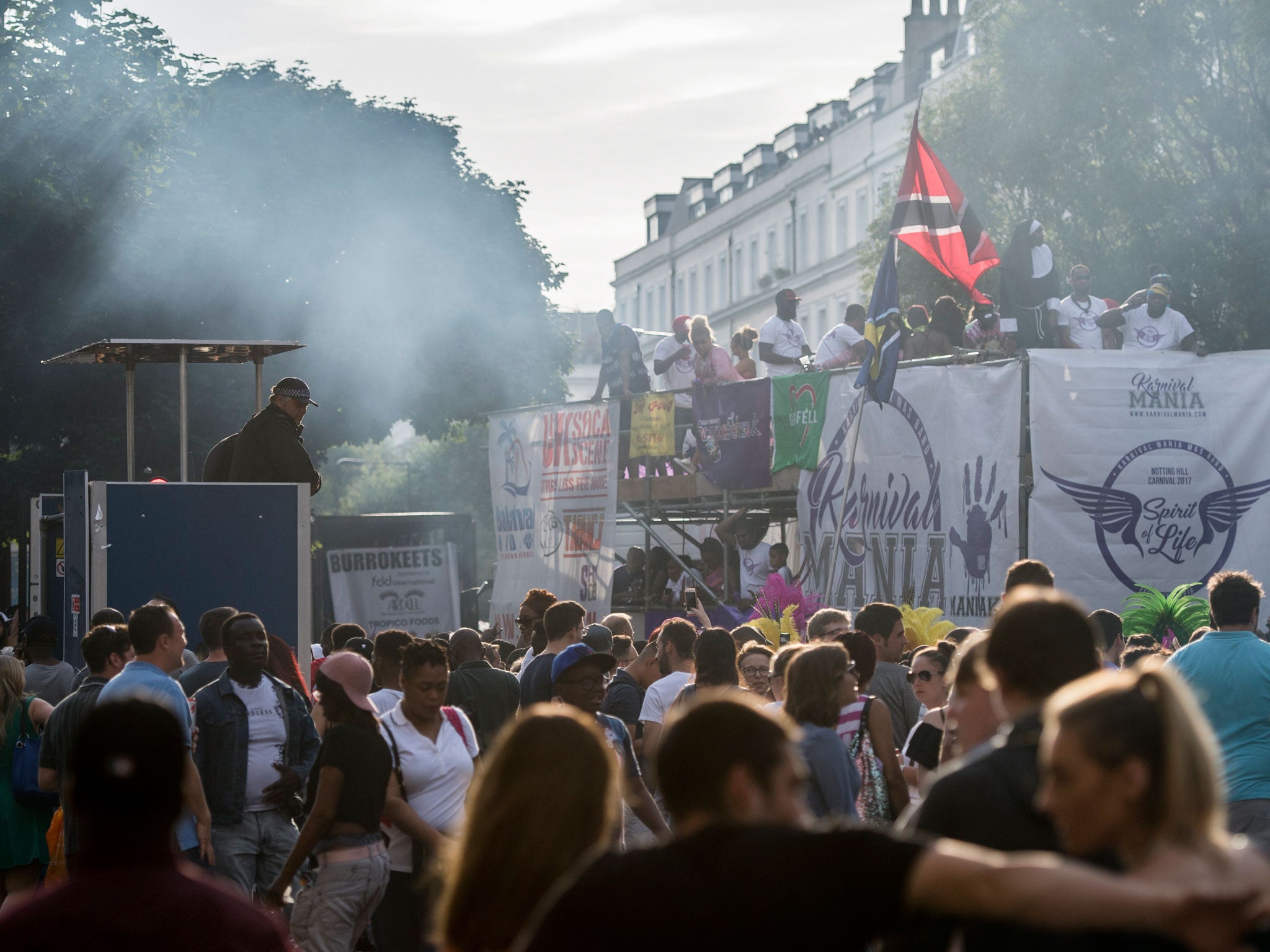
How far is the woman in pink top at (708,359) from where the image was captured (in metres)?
17.0

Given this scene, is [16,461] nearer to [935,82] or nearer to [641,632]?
[641,632]

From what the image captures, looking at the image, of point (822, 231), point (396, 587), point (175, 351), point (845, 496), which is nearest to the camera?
point (175, 351)

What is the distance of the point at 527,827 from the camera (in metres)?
3.29

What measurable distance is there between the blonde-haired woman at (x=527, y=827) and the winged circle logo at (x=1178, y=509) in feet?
36.4

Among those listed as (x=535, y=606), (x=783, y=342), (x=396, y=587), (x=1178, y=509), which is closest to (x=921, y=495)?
(x=1178, y=509)

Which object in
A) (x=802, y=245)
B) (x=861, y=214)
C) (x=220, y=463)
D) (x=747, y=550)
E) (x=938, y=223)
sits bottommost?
(x=747, y=550)

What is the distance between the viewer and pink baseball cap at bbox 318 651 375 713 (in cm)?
647

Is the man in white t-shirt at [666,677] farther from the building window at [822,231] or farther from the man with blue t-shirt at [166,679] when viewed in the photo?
the building window at [822,231]

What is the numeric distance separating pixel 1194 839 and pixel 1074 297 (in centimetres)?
1360

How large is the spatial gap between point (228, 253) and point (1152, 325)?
64.2 ft

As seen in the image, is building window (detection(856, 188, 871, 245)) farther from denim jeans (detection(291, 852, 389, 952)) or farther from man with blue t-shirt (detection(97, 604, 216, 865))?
denim jeans (detection(291, 852, 389, 952))

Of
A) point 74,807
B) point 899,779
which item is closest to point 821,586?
point 899,779

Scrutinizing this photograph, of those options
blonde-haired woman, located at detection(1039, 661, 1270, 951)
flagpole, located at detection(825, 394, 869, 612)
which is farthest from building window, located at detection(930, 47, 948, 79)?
blonde-haired woman, located at detection(1039, 661, 1270, 951)

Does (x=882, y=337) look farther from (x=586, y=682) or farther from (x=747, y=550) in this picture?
(x=586, y=682)
